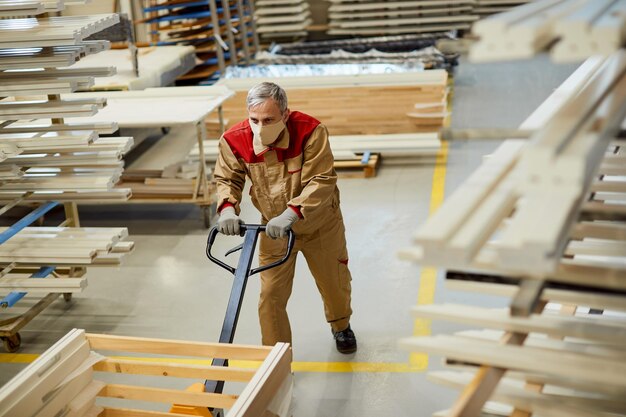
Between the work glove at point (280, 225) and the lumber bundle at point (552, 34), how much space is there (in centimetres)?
270

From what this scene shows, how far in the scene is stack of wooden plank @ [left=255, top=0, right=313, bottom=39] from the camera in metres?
16.4

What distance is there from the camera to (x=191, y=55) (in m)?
13.6

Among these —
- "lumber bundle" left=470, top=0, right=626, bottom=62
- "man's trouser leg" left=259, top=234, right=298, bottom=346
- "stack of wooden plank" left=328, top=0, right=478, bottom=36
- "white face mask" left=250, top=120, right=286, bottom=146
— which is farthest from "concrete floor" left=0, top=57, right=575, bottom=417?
"stack of wooden plank" left=328, top=0, right=478, bottom=36

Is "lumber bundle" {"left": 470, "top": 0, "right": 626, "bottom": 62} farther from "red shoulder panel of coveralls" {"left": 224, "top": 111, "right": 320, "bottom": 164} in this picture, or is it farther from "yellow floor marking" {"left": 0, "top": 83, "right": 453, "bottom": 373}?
"yellow floor marking" {"left": 0, "top": 83, "right": 453, "bottom": 373}

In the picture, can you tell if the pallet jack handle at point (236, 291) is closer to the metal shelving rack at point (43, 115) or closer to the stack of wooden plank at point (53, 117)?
the metal shelving rack at point (43, 115)

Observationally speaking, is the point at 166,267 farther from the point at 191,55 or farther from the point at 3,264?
the point at 191,55

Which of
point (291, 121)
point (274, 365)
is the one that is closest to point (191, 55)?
point (291, 121)

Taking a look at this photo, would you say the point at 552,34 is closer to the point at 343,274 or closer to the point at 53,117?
the point at 343,274

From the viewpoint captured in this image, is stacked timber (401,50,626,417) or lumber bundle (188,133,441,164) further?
lumber bundle (188,133,441,164)

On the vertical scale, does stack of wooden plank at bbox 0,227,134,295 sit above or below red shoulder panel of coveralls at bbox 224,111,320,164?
below

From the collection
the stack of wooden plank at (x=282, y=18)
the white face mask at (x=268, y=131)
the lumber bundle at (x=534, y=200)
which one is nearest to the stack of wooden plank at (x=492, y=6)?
the stack of wooden plank at (x=282, y=18)

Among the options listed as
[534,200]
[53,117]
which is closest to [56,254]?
[53,117]

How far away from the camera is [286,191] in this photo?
206 inches

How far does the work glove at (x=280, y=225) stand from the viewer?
15.6ft
